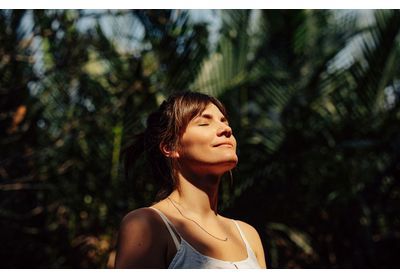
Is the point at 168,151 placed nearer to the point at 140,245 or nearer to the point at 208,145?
the point at 208,145

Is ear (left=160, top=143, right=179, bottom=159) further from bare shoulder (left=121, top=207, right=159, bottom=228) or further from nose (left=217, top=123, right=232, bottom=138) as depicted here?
bare shoulder (left=121, top=207, right=159, bottom=228)

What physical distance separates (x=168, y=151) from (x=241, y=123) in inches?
102

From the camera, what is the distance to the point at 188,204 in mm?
1575

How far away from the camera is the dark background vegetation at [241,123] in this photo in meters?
4.02

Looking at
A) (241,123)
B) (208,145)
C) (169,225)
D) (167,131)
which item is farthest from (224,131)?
(241,123)

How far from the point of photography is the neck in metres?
1.57

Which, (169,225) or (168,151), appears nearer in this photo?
(169,225)

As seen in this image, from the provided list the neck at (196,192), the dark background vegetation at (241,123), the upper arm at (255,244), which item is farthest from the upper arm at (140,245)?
the dark background vegetation at (241,123)

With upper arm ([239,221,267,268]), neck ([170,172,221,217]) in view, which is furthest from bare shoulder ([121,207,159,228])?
upper arm ([239,221,267,268])

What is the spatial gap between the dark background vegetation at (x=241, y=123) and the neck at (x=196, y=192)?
231cm

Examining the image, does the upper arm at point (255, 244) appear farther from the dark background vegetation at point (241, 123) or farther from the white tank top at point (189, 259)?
the dark background vegetation at point (241, 123)

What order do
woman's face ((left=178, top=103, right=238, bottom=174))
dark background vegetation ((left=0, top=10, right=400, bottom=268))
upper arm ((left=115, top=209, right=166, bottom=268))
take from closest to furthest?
upper arm ((left=115, top=209, right=166, bottom=268)), woman's face ((left=178, top=103, right=238, bottom=174)), dark background vegetation ((left=0, top=10, right=400, bottom=268))

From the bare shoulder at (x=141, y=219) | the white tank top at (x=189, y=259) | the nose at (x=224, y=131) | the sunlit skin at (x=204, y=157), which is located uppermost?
the nose at (x=224, y=131)

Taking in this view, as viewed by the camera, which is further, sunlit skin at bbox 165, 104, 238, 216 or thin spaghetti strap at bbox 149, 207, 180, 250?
sunlit skin at bbox 165, 104, 238, 216
